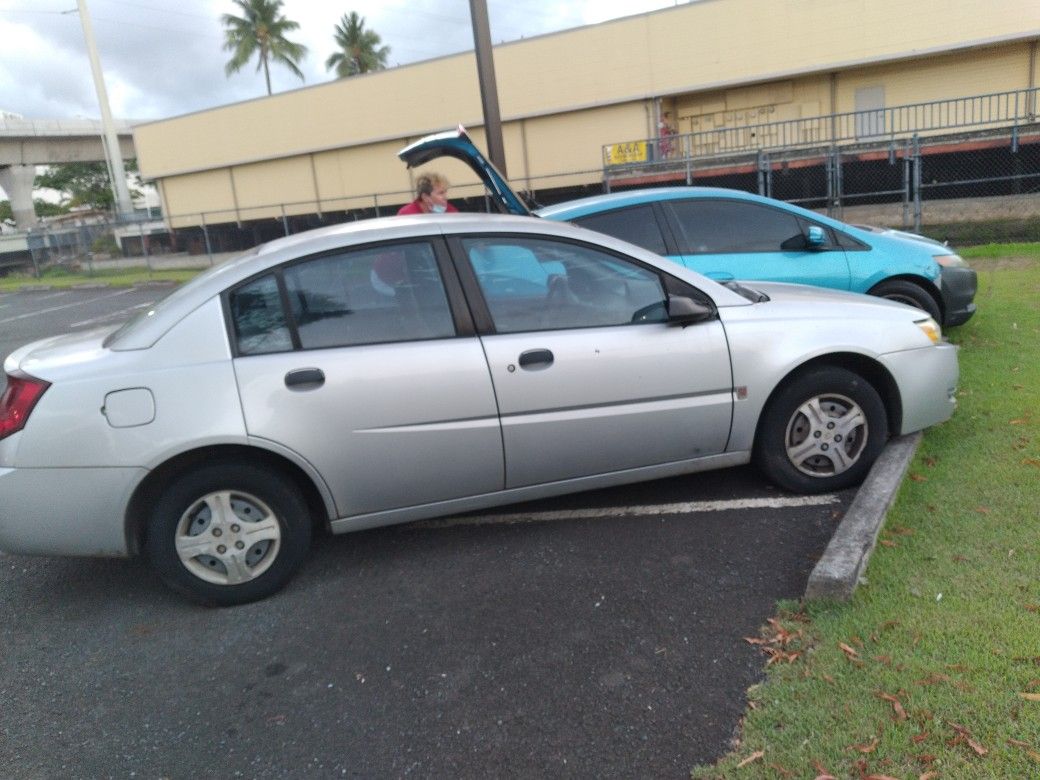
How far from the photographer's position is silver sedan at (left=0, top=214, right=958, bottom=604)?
368 centimetres

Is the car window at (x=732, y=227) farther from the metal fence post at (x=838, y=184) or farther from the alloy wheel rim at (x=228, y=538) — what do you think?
the metal fence post at (x=838, y=184)

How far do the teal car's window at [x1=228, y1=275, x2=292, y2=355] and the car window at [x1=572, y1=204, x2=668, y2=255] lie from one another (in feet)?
10.8

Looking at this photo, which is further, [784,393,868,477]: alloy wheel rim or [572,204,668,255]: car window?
[572,204,668,255]: car window

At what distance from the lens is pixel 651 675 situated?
3.09 metres

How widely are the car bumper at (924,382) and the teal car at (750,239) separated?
2117 mm

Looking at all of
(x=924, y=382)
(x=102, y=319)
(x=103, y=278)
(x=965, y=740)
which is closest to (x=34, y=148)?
(x=103, y=278)

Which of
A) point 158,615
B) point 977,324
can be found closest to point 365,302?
point 158,615

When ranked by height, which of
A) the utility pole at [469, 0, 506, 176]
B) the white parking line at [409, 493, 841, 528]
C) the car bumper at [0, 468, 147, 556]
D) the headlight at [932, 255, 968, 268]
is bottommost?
the white parking line at [409, 493, 841, 528]

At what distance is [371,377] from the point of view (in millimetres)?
3848

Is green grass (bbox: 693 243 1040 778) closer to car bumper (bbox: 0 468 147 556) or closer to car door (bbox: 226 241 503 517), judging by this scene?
car door (bbox: 226 241 503 517)

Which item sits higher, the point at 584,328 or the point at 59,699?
the point at 584,328

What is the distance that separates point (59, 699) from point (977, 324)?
773 centimetres

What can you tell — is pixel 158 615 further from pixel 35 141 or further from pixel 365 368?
pixel 35 141

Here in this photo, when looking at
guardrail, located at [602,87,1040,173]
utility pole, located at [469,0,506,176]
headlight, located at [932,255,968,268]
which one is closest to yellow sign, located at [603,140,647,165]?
guardrail, located at [602,87,1040,173]
